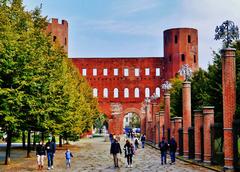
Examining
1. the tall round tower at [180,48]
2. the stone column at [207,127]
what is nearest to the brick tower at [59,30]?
the tall round tower at [180,48]

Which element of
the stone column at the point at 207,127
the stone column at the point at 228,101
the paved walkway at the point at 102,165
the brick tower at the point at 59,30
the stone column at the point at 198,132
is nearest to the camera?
the stone column at the point at 228,101

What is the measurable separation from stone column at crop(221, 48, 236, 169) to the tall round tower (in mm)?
59153

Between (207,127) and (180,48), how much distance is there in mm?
56192

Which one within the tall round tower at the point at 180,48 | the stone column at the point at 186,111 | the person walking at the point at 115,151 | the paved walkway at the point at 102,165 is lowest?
the paved walkway at the point at 102,165

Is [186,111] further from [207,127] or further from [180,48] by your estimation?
[180,48]

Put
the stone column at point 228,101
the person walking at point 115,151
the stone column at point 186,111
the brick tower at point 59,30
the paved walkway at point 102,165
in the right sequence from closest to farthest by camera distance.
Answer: the stone column at point 228,101
the paved walkway at point 102,165
the person walking at point 115,151
the stone column at point 186,111
the brick tower at point 59,30

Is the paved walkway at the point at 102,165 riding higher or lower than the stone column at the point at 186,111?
lower

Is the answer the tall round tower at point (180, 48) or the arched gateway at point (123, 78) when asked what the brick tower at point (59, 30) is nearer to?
the arched gateway at point (123, 78)

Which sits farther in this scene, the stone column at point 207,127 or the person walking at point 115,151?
the stone column at point 207,127

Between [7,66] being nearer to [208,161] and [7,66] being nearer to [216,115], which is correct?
[208,161]

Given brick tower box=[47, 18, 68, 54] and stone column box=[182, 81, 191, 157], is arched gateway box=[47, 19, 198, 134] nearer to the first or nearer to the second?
brick tower box=[47, 18, 68, 54]

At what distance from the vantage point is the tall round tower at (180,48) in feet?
265

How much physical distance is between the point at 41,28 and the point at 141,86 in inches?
2124

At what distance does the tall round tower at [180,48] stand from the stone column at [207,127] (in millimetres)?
55333
